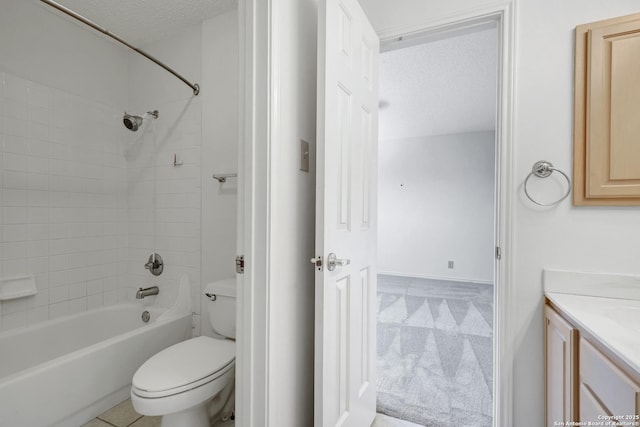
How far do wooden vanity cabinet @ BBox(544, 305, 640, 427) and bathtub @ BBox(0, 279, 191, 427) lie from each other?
2.03m

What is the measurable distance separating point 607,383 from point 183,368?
5.01 ft

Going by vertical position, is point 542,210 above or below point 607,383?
above

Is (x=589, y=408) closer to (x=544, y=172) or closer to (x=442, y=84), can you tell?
(x=544, y=172)

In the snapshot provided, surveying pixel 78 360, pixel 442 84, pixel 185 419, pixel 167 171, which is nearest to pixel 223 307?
pixel 185 419

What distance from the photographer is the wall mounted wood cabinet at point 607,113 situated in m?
1.17

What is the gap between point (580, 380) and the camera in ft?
3.13

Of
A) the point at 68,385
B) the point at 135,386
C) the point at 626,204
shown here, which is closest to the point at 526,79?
the point at 626,204

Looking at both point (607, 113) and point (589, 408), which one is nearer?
point (589, 408)

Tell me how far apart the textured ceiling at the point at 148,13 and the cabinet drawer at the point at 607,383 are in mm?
2464

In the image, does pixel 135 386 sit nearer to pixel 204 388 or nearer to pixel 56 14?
pixel 204 388

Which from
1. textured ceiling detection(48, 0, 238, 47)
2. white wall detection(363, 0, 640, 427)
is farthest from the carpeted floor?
textured ceiling detection(48, 0, 238, 47)

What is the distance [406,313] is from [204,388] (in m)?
2.67

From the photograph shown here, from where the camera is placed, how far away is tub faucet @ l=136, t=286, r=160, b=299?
208 cm

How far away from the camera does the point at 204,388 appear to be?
4.29 ft
